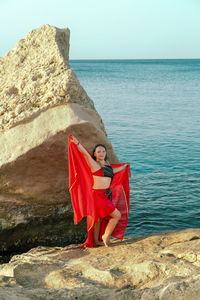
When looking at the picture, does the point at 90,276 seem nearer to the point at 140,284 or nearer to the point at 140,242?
the point at 140,284

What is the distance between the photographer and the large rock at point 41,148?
16.1ft

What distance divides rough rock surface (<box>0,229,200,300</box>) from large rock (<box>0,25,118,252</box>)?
58cm

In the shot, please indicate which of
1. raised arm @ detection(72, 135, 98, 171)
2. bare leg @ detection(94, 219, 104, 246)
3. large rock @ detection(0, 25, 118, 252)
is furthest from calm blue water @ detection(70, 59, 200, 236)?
raised arm @ detection(72, 135, 98, 171)

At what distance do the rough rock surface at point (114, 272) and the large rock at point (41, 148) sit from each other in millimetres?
583

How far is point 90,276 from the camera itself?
367 centimetres

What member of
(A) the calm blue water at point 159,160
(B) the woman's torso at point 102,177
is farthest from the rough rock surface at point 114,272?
(A) the calm blue water at point 159,160

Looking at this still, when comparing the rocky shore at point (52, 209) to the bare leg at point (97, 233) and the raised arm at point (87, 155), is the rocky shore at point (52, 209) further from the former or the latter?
the raised arm at point (87, 155)

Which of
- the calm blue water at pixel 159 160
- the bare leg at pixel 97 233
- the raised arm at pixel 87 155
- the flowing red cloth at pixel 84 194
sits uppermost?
the raised arm at pixel 87 155

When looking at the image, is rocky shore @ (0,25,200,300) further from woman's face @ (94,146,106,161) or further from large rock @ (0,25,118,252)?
woman's face @ (94,146,106,161)

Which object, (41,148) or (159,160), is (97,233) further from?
(159,160)

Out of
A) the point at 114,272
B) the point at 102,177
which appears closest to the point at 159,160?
the point at 102,177

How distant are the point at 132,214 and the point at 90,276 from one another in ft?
11.7

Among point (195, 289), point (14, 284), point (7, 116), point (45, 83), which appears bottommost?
point (14, 284)

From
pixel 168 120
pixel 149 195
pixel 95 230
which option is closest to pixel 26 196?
pixel 95 230
